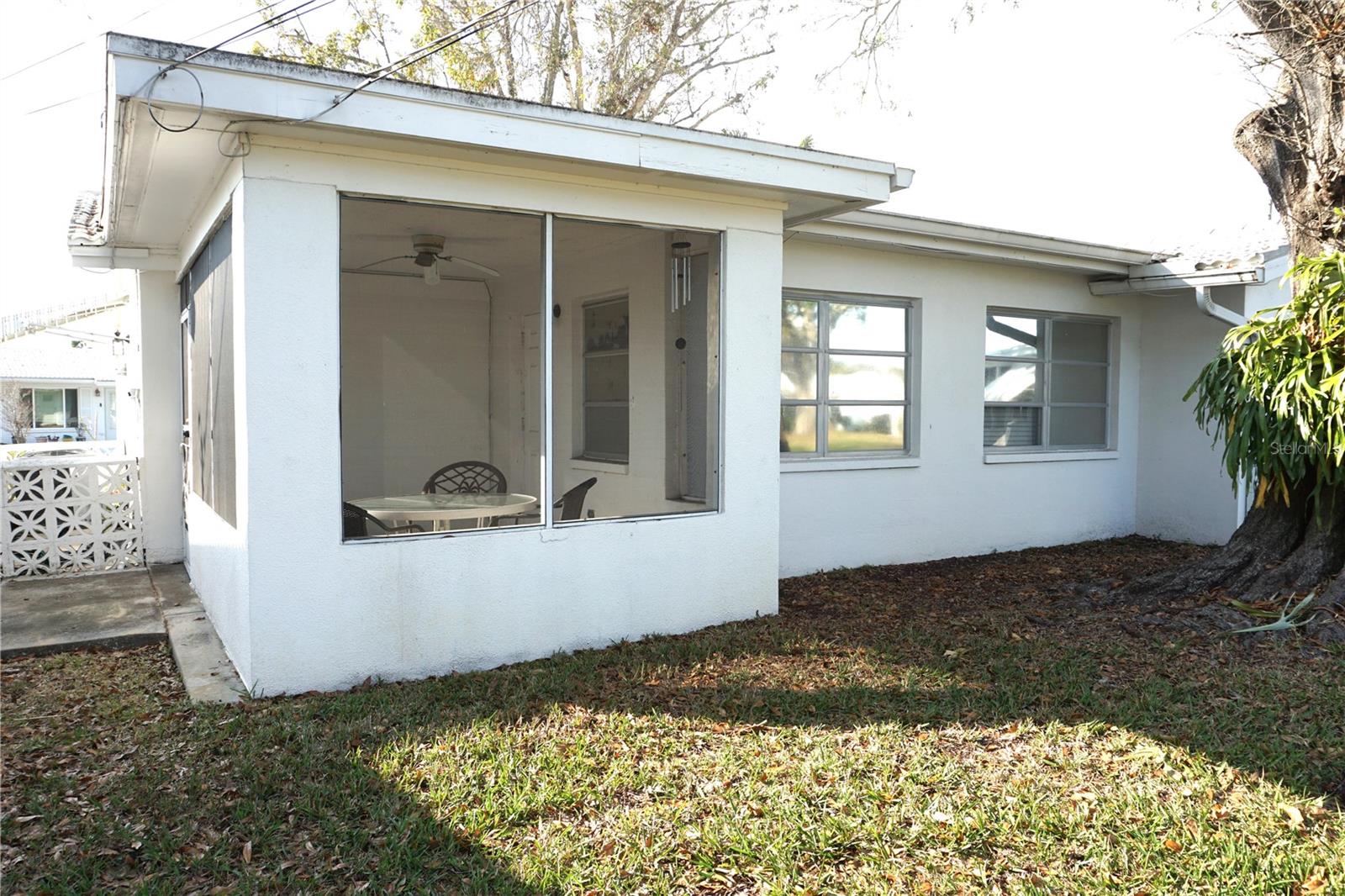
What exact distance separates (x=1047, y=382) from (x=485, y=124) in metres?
6.76

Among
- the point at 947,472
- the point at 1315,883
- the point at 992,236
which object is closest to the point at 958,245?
the point at 992,236

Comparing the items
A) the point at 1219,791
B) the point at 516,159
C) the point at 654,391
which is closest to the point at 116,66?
the point at 516,159

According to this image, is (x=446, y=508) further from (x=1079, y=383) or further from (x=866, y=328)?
(x=1079, y=383)

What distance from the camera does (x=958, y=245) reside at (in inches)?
322

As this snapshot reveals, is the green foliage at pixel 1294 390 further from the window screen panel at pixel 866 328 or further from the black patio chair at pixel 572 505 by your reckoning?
the black patio chair at pixel 572 505

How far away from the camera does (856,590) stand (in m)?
7.24

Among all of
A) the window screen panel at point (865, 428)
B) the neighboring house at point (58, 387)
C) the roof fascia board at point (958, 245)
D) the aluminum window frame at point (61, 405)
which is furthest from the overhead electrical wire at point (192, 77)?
the aluminum window frame at point (61, 405)

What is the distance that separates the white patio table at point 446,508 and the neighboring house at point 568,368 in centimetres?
4

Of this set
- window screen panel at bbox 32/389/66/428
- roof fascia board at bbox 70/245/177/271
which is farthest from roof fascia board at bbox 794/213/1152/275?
window screen panel at bbox 32/389/66/428

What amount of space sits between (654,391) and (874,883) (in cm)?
485

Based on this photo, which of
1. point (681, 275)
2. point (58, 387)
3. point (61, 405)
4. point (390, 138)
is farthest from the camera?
point (61, 405)

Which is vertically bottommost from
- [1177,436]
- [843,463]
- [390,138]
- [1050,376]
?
[843,463]

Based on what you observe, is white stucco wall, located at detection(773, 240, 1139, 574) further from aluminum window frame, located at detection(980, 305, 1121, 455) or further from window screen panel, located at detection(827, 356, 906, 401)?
window screen panel, located at detection(827, 356, 906, 401)

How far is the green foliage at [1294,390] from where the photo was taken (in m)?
6.00
